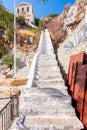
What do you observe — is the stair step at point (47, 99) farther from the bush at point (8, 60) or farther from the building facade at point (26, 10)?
the building facade at point (26, 10)

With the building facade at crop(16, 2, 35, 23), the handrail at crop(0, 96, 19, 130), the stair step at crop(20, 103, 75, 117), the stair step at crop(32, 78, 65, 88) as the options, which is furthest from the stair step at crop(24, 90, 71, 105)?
the building facade at crop(16, 2, 35, 23)

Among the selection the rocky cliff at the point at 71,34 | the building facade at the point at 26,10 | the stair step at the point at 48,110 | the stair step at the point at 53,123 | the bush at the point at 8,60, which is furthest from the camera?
the building facade at the point at 26,10

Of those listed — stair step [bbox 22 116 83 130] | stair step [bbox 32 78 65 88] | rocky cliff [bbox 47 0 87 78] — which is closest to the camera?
stair step [bbox 22 116 83 130]

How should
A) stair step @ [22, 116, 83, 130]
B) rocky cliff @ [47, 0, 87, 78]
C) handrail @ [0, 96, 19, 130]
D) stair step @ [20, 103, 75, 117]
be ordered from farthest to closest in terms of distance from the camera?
rocky cliff @ [47, 0, 87, 78]
handrail @ [0, 96, 19, 130]
stair step @ [20, 103, 75, 117]
stair step @ [22, 116, 83, 130]

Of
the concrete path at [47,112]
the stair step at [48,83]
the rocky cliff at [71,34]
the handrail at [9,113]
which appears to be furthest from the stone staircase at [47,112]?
the rocky cliff at [71,34]

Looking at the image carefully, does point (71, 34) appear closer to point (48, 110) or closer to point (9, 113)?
point (9, 113)

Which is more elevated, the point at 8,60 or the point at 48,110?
the point at 8,60

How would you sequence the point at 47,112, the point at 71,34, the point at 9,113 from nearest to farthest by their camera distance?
the point at 47,112
the point at 9,113
the point at 71,34

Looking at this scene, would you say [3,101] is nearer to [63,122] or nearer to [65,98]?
[65,98]

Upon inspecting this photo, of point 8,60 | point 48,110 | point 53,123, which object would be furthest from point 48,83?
point 8,60

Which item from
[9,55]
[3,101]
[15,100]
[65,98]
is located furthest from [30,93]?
[9,55]

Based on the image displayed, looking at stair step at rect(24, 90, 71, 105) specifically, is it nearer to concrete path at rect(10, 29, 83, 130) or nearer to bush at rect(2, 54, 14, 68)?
concrete path at rect(10, 29, 83, 130)

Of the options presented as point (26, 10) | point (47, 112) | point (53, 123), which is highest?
point (26, 10)

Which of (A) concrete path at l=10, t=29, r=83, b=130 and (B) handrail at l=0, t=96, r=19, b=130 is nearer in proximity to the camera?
(A) concrete path at l=10, t=29, r=83, b=130
